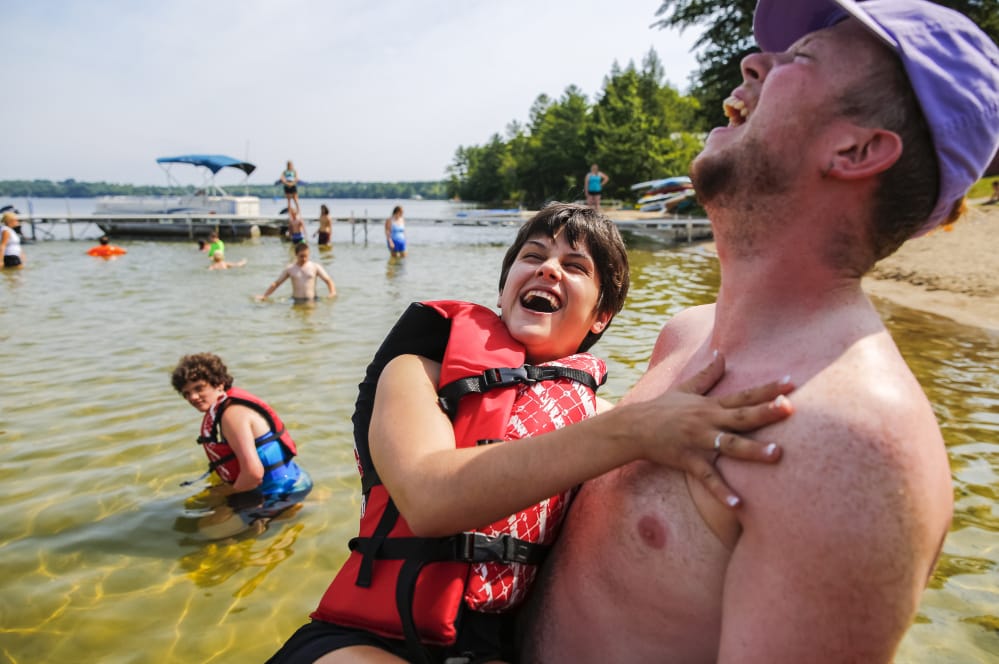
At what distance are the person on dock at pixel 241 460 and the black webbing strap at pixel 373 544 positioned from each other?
3445 millimetres

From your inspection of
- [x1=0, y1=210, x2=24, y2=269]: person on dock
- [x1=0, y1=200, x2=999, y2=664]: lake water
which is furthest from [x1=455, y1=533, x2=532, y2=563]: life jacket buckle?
[x1=0, y1=210, x2=24, y2=269]: person on dock

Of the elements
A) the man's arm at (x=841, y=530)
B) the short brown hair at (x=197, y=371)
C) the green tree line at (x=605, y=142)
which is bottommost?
the short brown hair at (x=197, y=371)

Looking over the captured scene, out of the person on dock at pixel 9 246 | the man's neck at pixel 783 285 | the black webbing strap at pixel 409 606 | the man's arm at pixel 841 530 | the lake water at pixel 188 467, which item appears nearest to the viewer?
Answer: the man's arm at pixel 841 530

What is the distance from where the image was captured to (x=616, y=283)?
2.64 m

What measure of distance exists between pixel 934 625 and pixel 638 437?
329 cm

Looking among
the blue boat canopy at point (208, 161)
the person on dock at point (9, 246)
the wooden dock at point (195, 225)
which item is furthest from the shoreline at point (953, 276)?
the blue boat canopy at point (208, 161)

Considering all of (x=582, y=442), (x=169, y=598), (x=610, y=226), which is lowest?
(x=169, y=598)

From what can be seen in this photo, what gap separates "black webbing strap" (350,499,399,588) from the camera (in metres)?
1.98

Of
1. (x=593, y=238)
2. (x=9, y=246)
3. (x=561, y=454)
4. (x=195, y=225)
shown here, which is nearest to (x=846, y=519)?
(x=561, y=454)

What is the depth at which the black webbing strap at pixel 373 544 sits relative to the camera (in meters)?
1.98

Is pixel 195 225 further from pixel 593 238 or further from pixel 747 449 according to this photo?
pixel 747 449

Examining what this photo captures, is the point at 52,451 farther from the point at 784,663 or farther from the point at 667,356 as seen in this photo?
the point at 784,663

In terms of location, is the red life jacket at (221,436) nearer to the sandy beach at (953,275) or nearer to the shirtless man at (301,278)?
the shirtless man at (301,278)

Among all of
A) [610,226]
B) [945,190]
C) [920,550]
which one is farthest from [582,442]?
[610,226]
